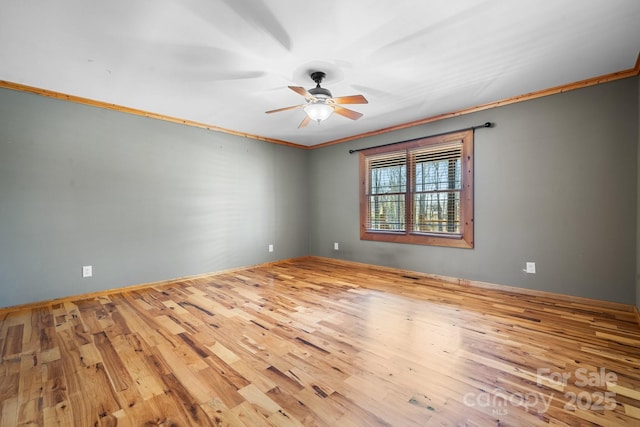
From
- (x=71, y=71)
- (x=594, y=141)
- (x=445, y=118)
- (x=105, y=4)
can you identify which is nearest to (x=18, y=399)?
(x=105, y=4)

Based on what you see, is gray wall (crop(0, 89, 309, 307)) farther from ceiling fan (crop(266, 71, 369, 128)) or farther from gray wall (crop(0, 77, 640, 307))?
ceiling fan (crop(266, 71, 369, 128))

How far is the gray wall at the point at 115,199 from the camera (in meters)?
3.05

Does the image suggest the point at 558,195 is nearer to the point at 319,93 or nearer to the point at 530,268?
the point at 530,268

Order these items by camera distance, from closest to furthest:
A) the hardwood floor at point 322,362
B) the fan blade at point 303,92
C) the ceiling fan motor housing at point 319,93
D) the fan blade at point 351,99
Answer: the hardwood floor at point 322,362, the fan blade at point 303,92, the fan blade at point 351,99, the ceiling fan motor housing at point 319,93

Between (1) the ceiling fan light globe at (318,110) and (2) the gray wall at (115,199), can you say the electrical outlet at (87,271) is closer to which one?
(2) the gray wall at (115,199)

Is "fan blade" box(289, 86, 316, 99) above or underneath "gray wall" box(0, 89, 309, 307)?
above

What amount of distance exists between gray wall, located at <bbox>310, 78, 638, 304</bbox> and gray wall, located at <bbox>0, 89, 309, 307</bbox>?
129 inches

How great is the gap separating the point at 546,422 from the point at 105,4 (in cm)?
358

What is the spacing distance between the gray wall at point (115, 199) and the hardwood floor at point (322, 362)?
0.56 m

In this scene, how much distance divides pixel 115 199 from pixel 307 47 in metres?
3.18

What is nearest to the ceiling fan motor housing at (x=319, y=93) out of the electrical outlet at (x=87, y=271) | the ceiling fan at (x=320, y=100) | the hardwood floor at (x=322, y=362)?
the ceiling fan at (x=320, y=100)

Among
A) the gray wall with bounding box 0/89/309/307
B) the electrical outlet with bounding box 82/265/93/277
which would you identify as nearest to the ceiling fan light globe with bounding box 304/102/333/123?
the gray wall with bounding box 0/89/309/307

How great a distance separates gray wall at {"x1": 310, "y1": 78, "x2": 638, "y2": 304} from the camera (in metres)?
2.86

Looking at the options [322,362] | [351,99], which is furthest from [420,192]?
[322,362]
